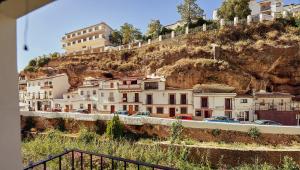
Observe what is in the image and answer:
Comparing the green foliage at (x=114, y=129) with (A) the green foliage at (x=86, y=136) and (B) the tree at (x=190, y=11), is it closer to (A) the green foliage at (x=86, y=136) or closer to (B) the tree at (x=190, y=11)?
(A) the green foliage at (x=86, y=136)

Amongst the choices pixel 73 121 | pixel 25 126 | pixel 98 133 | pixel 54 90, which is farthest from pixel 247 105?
pixel 54 90

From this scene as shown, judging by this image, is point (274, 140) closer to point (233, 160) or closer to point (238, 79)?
point (233, 160)

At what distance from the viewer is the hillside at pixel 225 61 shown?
16812mm

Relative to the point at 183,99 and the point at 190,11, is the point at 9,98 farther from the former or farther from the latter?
the point at 190,11

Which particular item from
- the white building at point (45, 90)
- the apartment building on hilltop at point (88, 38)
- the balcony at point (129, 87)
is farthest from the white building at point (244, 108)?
the apartment building on hilltop at point (88, 38)

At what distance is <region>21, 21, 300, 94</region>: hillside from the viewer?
55.2ft

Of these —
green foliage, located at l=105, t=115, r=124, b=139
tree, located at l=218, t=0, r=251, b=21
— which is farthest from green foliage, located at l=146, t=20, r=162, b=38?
green foliage, located at l=105, t=115, r=124, b=139

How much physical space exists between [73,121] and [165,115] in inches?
209

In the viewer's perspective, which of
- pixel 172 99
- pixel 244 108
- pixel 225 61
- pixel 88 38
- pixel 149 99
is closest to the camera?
pixel 244 108

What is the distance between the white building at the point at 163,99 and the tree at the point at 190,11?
1028cm

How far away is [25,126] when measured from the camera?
50.1 ft

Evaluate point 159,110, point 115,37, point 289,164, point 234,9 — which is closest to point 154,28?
point 115,37

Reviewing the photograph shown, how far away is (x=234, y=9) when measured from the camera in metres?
22.5

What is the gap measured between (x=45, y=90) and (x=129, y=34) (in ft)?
33.4
